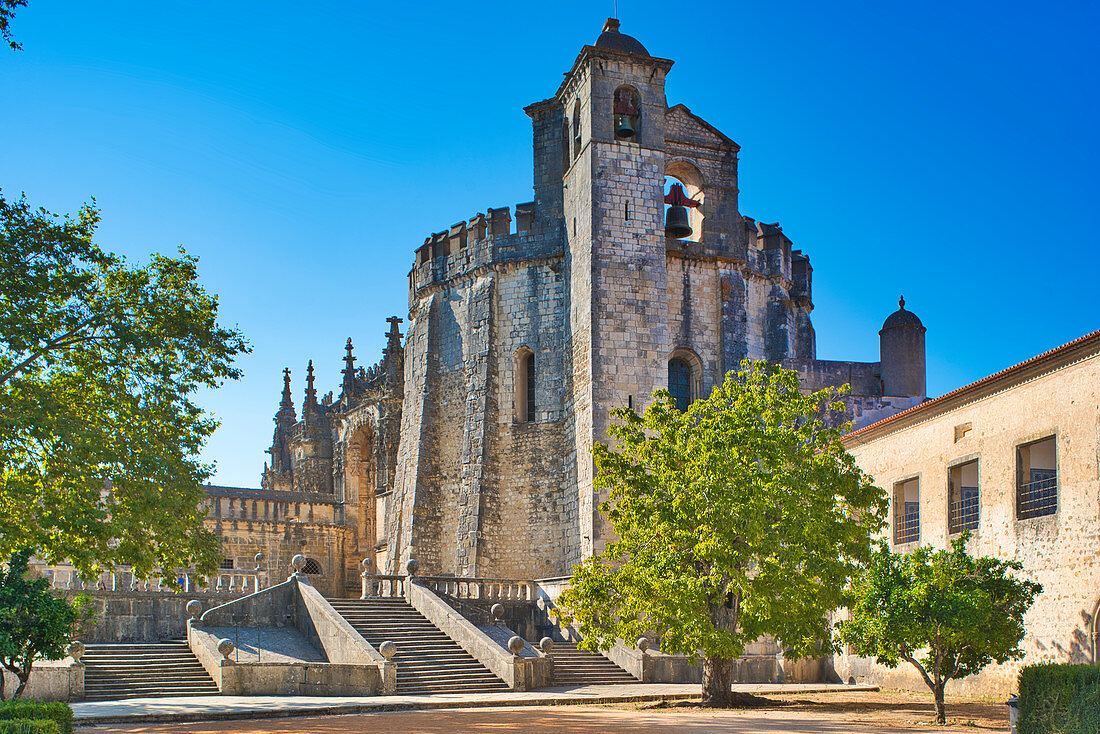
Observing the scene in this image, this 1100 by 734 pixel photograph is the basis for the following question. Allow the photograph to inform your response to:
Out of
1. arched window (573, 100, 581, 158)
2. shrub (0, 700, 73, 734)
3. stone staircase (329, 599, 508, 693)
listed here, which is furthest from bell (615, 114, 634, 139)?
shrub (0, 700, 73, 734)

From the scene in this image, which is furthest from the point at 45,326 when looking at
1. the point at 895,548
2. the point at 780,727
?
the point at 895,548

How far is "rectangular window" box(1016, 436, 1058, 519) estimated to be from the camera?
17891mm

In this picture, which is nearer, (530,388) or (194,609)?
(194,609)

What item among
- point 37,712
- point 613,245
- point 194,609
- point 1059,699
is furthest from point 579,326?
point 37,712

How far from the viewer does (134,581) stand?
80.0 ft

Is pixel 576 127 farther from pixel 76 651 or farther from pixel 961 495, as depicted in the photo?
pixel 76 651

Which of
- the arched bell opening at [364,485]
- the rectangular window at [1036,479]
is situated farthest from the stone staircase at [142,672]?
the arched bell opening at [364,485]

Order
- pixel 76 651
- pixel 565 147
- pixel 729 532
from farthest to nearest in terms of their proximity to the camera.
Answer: pixel 565 147 < pixel 729 532 < pixel 76 651

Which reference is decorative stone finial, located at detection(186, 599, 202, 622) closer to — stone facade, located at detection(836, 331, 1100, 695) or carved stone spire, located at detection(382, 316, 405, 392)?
stone facade, located at detection(836, 331, 1100, 695)

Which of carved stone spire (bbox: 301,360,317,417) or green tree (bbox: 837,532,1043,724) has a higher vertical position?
carved stone spire (bbox: 301,360,317,417)

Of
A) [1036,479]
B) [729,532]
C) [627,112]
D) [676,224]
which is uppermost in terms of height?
[627,112]

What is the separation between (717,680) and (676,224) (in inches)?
598

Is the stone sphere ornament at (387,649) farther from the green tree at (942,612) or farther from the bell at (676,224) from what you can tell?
the bell at (676,224)

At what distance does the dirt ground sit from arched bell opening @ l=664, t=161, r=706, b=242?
49.9 feet
